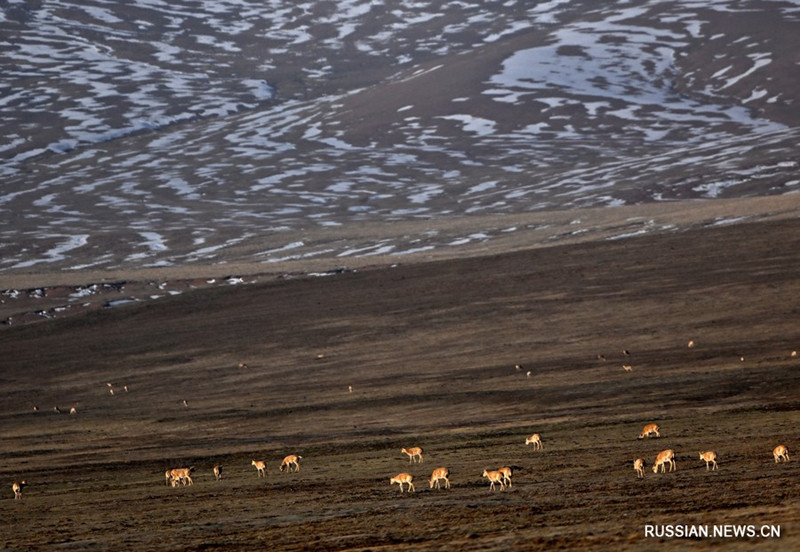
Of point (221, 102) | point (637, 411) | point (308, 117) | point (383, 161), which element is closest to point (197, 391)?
point (637, 411)

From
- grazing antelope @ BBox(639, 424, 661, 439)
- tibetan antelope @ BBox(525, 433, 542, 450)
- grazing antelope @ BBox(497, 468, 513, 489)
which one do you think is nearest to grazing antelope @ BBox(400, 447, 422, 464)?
tibetan antelope @ BBox(525, 433, 542, 450)

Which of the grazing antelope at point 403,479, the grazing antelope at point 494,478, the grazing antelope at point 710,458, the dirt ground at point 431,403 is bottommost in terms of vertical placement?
A: the dirt ground at point 431,403

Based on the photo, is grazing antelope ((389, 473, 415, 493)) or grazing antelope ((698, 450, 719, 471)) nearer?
grazing antelope ((698, 450, 719, 471))

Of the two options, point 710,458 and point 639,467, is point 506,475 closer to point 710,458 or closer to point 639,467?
point 639,467

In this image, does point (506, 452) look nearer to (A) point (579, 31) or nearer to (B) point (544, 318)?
(B) point (544, 318)

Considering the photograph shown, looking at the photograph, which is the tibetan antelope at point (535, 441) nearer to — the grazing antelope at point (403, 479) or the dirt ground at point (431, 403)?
the dirt ground at point (431, 403)

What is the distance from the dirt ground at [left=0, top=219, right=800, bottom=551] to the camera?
18.0 m

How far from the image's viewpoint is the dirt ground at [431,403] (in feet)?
59.0

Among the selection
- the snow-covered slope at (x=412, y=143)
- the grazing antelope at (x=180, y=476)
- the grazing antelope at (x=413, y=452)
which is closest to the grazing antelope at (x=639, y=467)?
the grazing antelope at (x=413, y=452)

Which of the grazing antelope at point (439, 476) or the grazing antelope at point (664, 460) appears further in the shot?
the grazing antelope at point (439, 476)

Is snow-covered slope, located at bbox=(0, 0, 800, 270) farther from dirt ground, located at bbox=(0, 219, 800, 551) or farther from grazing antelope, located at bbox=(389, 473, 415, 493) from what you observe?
grazing antelope, located at bbox=(389, 473, 415, 493)

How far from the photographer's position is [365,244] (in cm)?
8912

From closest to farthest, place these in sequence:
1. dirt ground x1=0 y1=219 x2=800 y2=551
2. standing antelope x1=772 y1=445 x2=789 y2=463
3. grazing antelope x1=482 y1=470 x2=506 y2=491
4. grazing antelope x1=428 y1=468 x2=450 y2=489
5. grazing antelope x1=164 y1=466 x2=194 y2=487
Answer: dirt ground x1=0 y1=219 x2=800 y2=551 < standing antelope x1=772 y1=445 x2=789 y2=463 < grazing antelope x1=482 y1=470 x2=506 y2=491 < grazing antelope x1=428 y1=468 x2=450 y2=489 < grazing antelope x1=164 y1=466 x2=194 y2=487

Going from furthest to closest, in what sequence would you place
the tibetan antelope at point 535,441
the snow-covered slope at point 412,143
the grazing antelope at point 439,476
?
the snow-covered slope at point 412,143
the tibetan antelope at point 535,441
the grazing antelope at point 439,476
